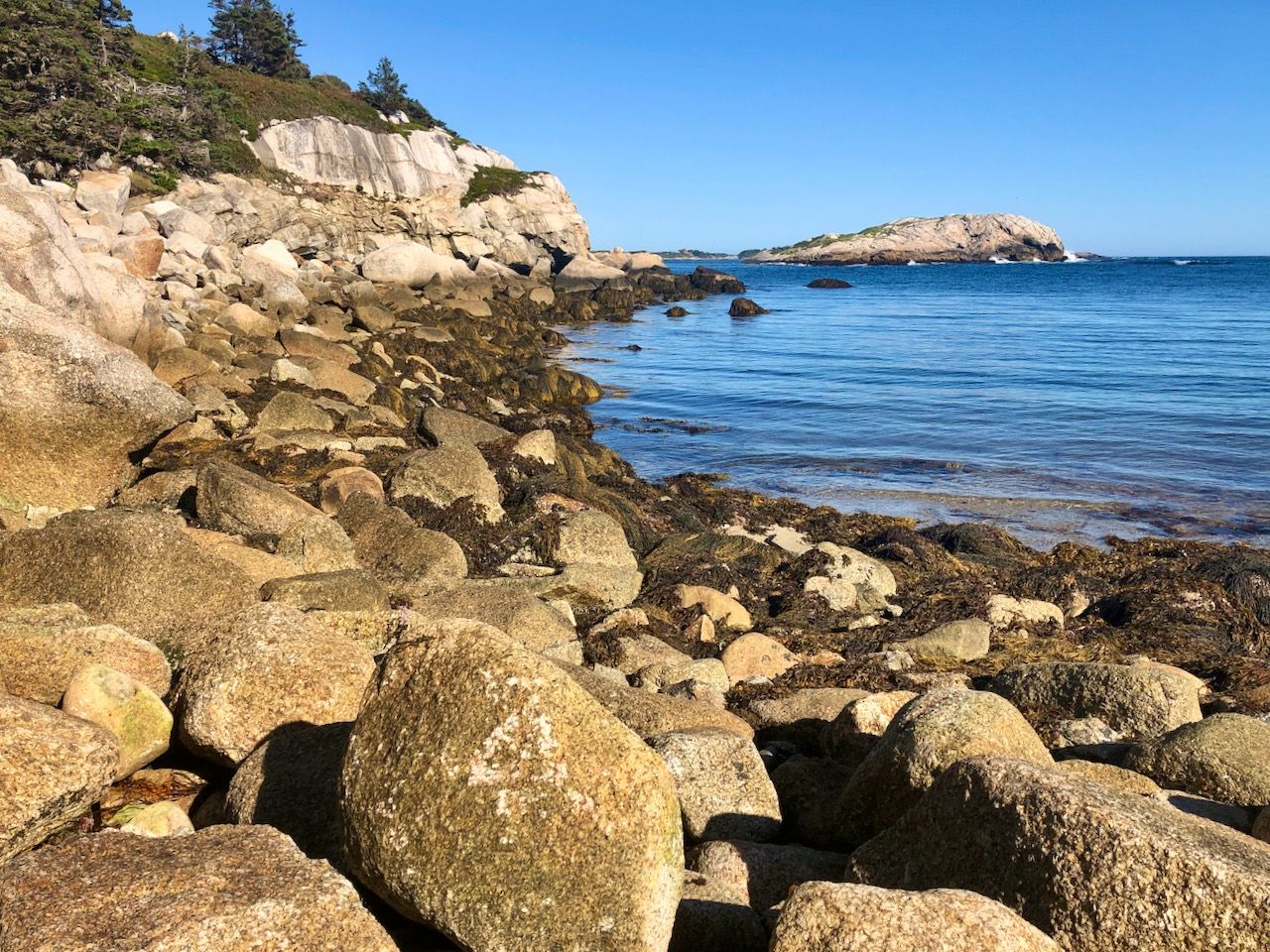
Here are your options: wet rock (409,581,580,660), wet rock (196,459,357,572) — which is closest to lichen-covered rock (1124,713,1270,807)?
wet rock (409,581,580,660)

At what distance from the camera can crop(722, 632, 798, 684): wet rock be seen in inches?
335

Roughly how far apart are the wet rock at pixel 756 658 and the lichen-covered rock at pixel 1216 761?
10.7 feet

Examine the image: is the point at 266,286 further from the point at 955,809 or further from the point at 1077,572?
the point at 955,809

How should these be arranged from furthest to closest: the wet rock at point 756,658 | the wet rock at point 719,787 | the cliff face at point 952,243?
1. the cliff face at point 952,243
2. the wet rock at point 756,658
3. the wet rock at point 719,787

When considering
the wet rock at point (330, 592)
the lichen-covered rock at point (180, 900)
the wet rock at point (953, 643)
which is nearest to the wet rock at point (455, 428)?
the wet rock at point (330, 592)

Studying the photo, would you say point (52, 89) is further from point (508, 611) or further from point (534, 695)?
point (534, 695)

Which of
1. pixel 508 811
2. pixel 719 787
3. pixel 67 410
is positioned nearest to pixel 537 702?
pixel 508 811

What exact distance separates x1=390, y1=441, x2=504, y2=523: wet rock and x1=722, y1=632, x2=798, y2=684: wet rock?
11.4 ft

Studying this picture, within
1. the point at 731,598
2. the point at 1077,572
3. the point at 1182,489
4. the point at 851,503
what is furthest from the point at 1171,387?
the point at 731,598

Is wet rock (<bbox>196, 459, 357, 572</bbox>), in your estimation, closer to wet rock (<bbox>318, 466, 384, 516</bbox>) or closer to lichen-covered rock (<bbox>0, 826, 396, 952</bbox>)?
wet rock (<bbox>318, 466, 384, 516</bbox>)

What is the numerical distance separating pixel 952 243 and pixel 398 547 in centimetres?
15818

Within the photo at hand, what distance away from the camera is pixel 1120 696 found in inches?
282

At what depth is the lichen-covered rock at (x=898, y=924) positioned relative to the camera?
3.04 metres

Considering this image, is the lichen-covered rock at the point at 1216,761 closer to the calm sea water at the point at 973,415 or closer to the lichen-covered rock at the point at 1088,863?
the lichen-covered rock at the point at 1088,863
